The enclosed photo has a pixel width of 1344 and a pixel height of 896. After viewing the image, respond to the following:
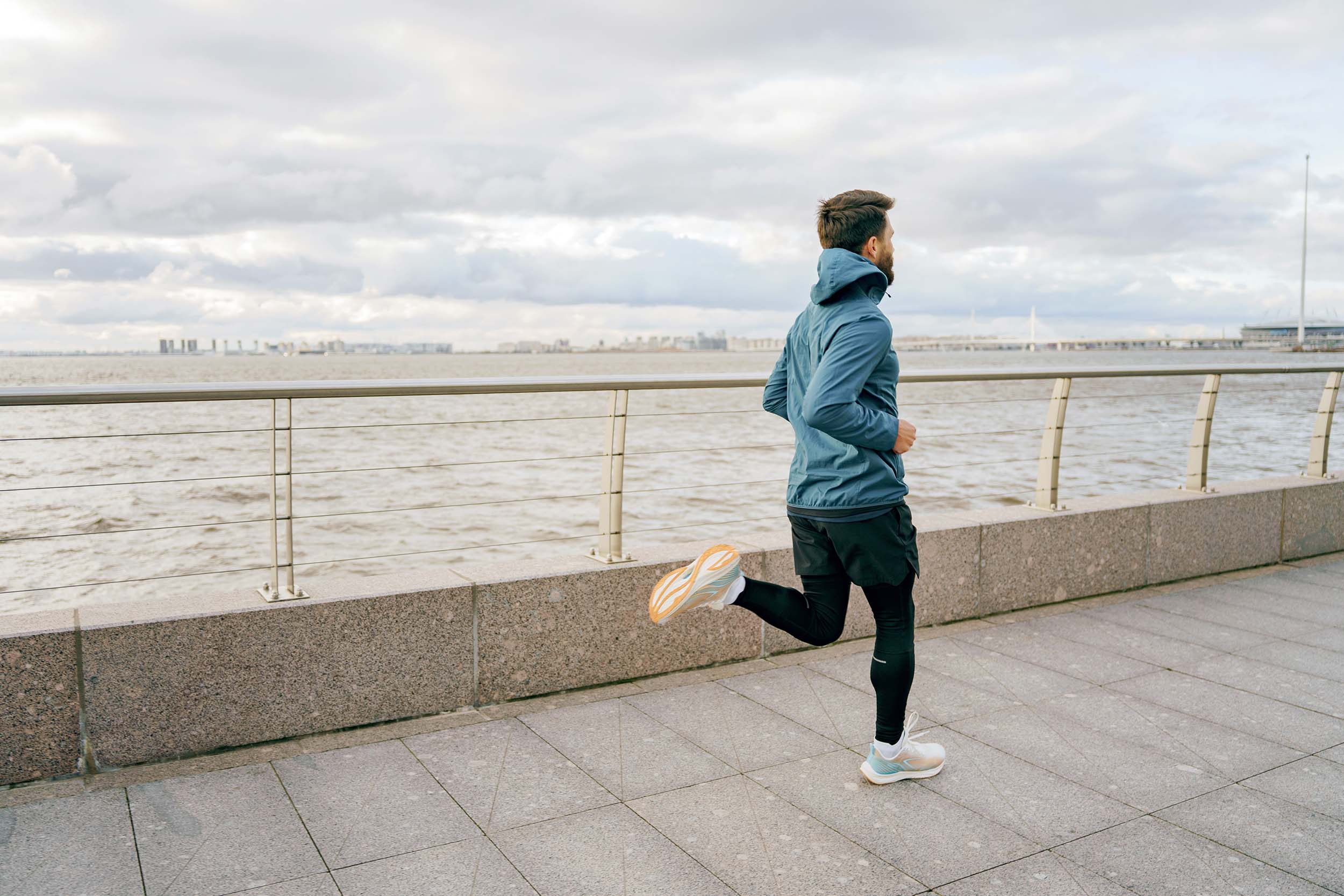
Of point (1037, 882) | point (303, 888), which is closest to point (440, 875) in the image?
point (303, 888)

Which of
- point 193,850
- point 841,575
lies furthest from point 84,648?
point 841,575

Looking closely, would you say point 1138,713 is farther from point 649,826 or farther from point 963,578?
point 649,826

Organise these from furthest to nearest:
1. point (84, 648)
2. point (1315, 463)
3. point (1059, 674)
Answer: point (1315, 463) < point (1059, 674) < point (84, 648)

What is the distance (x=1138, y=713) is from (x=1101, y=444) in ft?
106

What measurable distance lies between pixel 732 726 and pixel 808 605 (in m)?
0.76

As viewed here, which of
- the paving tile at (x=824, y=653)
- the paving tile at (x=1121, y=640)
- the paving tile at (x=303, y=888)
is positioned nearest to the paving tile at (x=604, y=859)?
the paving tile at (x=303, y=888)

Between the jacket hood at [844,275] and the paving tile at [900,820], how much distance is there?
5.25 feet

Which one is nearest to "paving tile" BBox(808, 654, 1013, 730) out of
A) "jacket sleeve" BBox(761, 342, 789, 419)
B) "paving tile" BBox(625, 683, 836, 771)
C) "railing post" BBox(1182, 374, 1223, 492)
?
"paving tile" BBox(625, 683, 836, 771)

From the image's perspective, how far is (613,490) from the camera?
451cm

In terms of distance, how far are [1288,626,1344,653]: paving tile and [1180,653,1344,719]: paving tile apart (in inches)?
20.5

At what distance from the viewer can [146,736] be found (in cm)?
345

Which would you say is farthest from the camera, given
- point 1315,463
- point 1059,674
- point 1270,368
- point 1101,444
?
point 1101,444

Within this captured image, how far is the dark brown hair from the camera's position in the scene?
310 cm

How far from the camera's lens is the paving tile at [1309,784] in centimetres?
325
